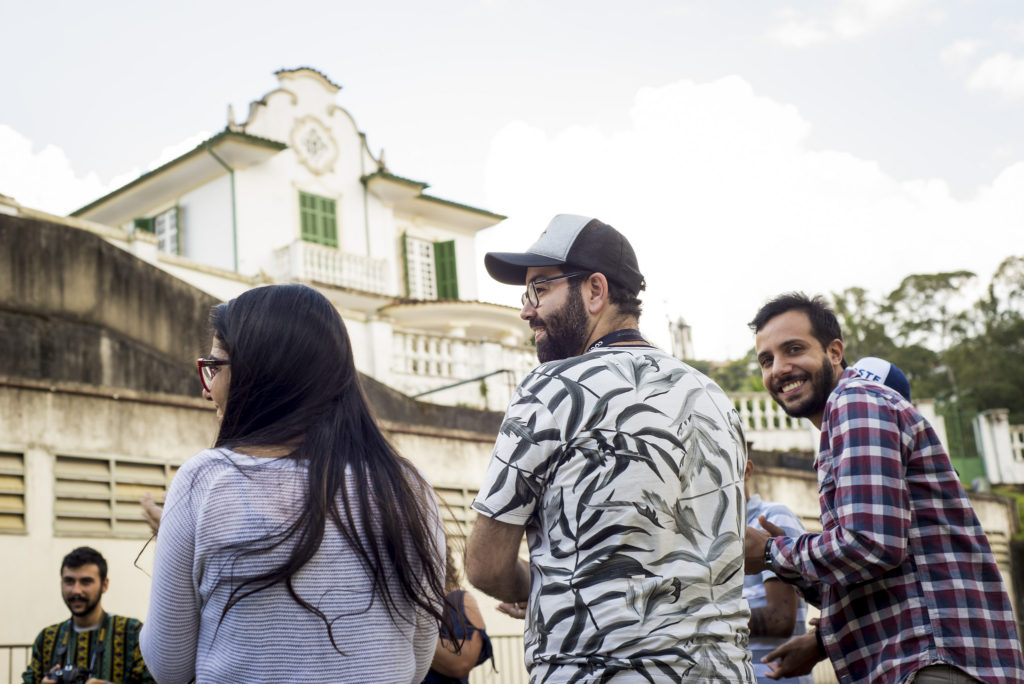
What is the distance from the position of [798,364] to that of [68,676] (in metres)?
4.79

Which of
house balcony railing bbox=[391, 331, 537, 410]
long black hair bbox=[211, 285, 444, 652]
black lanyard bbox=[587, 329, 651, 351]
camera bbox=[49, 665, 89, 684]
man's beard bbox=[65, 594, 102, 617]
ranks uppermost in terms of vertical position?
house balcony railing bbox=[391, 331, 537, 410]

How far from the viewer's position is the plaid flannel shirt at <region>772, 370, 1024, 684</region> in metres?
2.92

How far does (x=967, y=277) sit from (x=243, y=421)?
42.6m

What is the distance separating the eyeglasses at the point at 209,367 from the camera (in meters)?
2.49

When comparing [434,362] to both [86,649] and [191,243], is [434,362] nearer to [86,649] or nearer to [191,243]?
[191,243]

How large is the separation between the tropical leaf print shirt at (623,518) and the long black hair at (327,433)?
0.23 metres

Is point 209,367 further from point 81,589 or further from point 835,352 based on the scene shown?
point 81,589

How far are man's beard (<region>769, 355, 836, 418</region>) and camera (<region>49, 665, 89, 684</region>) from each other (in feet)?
15.3

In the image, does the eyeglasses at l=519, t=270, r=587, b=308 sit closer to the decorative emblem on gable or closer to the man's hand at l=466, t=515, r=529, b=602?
the man's hand at l=466, t=515, r=529, b=602

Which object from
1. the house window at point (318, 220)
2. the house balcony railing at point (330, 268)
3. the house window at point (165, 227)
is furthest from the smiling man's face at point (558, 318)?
the house window at point (165, 227)

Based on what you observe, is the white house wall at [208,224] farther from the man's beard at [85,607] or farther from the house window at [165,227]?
the man's beard at [85,607]

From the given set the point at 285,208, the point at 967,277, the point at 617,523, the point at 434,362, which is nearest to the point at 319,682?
the point at 617,523

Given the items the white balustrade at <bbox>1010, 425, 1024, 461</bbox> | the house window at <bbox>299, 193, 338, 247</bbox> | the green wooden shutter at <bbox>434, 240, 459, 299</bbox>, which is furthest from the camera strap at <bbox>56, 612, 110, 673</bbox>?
the white balustrade at <bbox>1010, 425, 1024, 461</bbox>

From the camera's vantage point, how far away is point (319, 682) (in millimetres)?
2189
